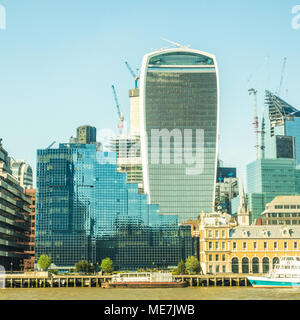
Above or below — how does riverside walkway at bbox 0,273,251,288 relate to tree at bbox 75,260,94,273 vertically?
below

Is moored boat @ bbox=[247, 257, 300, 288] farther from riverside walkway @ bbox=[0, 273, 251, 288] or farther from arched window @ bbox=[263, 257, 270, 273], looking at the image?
arched window @ bbox=[263, 257, 270, 273]

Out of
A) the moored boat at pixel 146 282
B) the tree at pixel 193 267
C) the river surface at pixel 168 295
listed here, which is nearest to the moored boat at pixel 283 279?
the river surface at pixel 168 295

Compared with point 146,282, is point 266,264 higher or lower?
higher

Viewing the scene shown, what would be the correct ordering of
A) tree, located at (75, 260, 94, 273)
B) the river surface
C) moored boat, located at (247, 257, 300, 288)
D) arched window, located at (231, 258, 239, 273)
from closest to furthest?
1. the river surface
2. moored boat, located at (247, 257, 300, 288)
3. arched window, located at (231, 258, 239, 273)
4. tree, located at (75, 260, 94, 273)

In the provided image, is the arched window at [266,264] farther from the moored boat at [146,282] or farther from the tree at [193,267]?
the moored boat at [146,282]

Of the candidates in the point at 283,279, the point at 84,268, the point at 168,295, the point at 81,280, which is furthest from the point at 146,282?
the point at 84,268

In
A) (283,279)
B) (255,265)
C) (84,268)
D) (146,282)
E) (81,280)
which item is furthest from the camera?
(84,268)

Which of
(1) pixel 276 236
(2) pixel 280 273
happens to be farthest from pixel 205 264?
(2) pixel 280 273

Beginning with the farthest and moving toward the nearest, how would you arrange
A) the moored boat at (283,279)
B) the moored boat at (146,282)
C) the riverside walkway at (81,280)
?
the riverside walkway at (81,280)
the moored boat at (146,282)
the moored boat at (283,279)

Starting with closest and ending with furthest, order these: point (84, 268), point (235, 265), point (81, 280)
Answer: point (81, 280) → point (235, 265) → point (84, 268)

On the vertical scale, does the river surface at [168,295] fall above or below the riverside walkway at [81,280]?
above

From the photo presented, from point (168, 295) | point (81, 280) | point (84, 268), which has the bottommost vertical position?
point (81, 280)

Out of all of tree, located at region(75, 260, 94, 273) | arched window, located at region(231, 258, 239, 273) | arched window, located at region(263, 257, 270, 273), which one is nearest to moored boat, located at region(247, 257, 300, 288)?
arched window, located at region(263, 257, 270, 273)

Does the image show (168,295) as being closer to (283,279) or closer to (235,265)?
(283,279)
